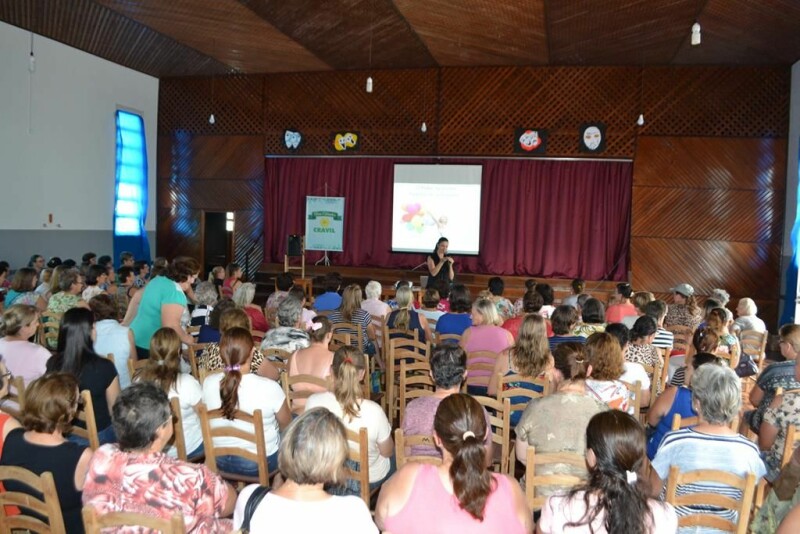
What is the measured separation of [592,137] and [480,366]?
8.74 meters

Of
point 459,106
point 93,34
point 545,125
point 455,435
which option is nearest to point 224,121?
point 93,34

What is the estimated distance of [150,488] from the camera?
8.04ft

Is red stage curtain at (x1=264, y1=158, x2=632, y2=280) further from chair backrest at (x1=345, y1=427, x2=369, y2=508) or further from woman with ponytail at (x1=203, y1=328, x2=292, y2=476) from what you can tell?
chair backrest at (x1=345, y1=427, x2=369, y2=508)

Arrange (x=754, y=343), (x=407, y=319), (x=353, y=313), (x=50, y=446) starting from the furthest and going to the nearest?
1. (x=754, y=343)
2. (x=353, y=313)
3. (x=407, y=319)
4. (x=50, y=446)

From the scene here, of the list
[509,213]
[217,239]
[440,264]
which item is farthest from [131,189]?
[509,213]

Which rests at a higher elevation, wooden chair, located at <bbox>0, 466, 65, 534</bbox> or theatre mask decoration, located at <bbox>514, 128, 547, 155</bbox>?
theatre mask decoration, located at <bbox>514, 128, 547, 155</bbox>

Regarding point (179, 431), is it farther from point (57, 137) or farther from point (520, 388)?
point (57, 137)

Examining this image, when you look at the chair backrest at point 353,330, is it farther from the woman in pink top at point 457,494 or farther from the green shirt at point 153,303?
the woman in pink top at point 457,494

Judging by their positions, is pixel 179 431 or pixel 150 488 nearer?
pixel 150 488

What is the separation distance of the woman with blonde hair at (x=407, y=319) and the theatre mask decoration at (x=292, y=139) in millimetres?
8389

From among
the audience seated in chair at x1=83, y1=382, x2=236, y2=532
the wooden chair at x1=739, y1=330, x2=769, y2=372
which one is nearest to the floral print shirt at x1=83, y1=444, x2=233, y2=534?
the audience seated in chair at x1=83, y1=382, x2=236, y2=532

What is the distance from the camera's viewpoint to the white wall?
37.1ft

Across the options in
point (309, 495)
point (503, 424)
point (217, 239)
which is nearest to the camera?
point (309, 495)

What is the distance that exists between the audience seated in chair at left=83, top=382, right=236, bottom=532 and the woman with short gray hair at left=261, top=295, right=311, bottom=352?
2408 millimetres
